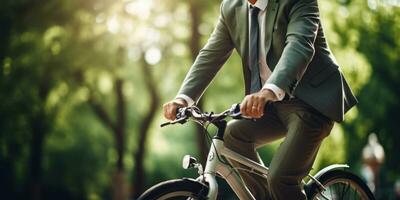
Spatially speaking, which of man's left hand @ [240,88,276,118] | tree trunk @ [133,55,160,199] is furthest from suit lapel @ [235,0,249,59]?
tree trunk @ [133,55,160,199]

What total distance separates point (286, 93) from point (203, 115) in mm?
643

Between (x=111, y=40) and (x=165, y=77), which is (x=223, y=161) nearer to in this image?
(x=111, y=40)

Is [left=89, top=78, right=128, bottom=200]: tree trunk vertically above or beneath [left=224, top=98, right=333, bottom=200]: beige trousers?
beneath

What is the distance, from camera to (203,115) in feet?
14.4

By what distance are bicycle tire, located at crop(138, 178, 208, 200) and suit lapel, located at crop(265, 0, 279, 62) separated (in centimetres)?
93

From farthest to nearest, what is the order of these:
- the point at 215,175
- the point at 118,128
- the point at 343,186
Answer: the point at 118,128, the point at 343,186, the point at 215,175

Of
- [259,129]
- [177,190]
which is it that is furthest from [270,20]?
[177,190]

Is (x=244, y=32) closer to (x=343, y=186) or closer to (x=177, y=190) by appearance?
(x=177, y=190)

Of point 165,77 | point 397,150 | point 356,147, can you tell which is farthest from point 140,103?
point 397,150

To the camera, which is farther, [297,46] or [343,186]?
[343,186]

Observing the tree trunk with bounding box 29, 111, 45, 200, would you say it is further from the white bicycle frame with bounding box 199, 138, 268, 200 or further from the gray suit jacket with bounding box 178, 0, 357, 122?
the white bicycle frame with bounding box 199, 138, 268, 200

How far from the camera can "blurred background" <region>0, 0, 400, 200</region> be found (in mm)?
18859

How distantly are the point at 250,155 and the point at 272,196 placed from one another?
1.00ft

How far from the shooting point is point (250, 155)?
4.96 meters
